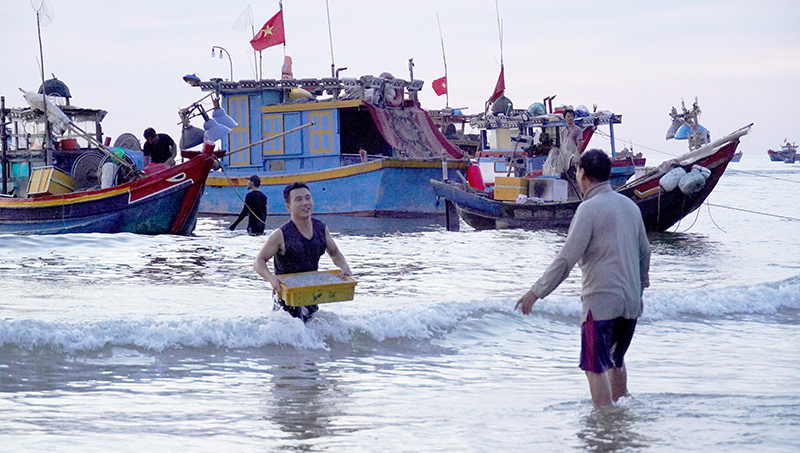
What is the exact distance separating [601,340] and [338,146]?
62.5 feet

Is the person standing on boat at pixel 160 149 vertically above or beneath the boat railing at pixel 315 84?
beneath

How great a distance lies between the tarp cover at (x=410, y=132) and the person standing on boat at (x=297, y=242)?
17.0 metres

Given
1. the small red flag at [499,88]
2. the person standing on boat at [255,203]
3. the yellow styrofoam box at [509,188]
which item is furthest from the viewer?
the small red flag at [499,88]

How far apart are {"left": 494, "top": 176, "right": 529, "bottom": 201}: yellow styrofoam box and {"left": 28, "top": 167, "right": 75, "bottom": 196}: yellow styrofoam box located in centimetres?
894

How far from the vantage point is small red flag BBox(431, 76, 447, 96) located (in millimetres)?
35781

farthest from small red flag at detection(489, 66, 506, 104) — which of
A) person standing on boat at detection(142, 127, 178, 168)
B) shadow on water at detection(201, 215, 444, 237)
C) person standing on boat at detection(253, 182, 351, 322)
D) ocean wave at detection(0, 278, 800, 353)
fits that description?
person standing on boat at detection(253, 182, 351, 322)

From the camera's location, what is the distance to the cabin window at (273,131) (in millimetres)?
23531

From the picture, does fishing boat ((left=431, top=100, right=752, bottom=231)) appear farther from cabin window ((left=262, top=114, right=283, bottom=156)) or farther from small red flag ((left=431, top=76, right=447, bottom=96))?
small red flag ((left=431, top=76, right=447, bottom=96))

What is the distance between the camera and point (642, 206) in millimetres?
17656

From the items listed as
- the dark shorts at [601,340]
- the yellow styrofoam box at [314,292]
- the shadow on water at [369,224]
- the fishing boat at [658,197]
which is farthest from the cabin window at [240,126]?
the dark shorts at [601,340]

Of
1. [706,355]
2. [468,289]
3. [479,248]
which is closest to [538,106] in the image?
[479,248]

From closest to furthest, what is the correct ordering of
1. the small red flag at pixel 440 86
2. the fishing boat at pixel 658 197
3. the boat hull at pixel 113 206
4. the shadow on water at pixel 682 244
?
the shadow on water at pixel 682 244, the boat hull at pixel 113 206, the fishing boat at pixel 658 197, the small red flag at pixel 440 86

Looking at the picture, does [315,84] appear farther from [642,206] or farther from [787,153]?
[787,153]

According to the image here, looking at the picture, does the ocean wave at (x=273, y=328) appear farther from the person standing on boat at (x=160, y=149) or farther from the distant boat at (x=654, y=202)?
the person standing on boat at (x=160, y=149)
